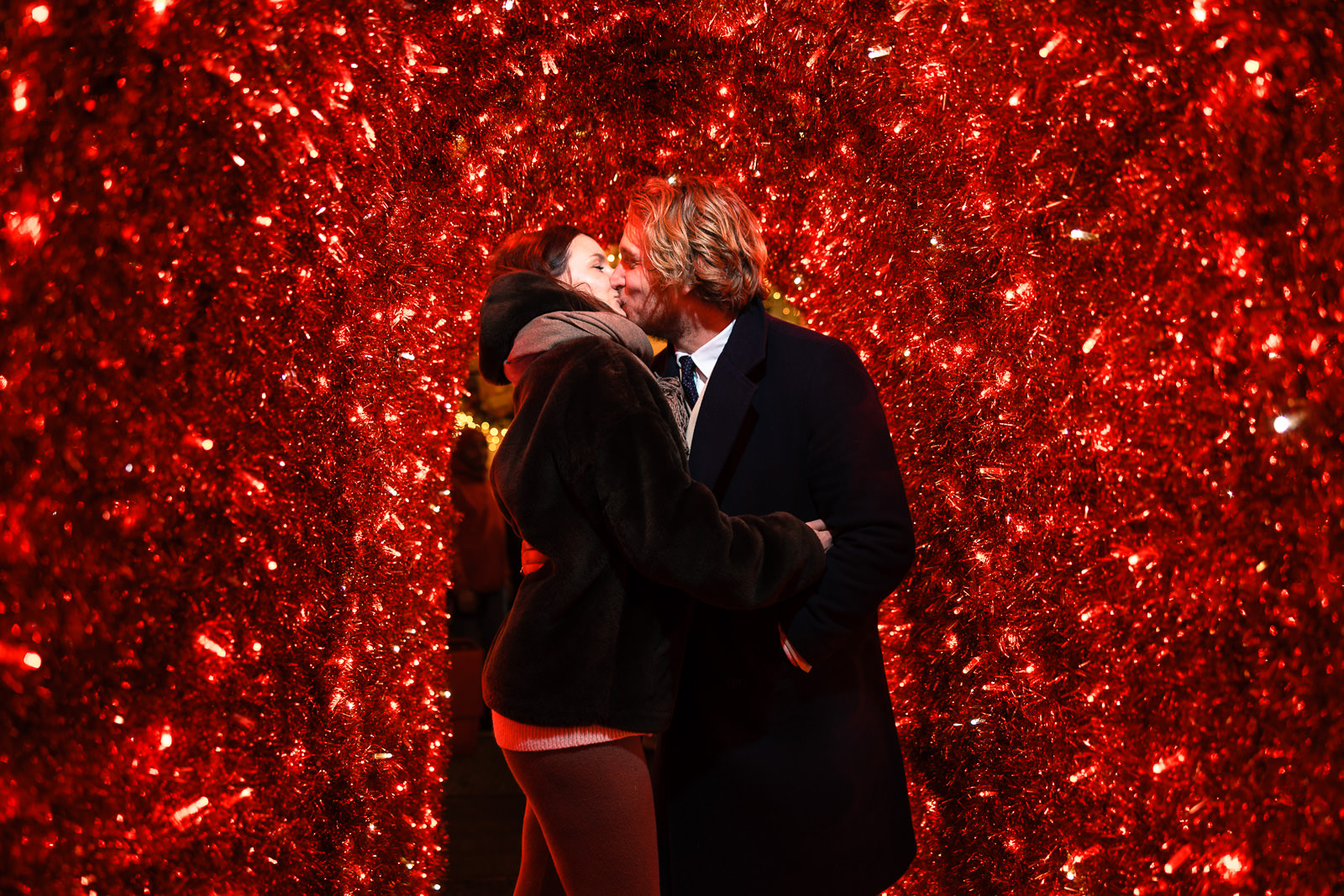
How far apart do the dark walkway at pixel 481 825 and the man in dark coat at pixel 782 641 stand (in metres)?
1.57

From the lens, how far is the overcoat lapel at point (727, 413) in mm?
1630

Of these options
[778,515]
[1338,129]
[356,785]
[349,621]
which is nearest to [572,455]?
[778,515]

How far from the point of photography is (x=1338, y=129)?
1255 millimetres

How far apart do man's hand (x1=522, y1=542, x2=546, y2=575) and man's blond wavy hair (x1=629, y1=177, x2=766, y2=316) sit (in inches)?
27.0

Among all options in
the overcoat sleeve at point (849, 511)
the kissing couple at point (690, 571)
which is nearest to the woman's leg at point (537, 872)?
the kissing couple at point (690, 571)

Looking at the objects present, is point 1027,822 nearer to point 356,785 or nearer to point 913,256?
point 913,256

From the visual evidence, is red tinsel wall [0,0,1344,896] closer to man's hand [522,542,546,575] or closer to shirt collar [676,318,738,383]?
man's hand [522,542,546,575]

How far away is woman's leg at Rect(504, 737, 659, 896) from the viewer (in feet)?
4.52

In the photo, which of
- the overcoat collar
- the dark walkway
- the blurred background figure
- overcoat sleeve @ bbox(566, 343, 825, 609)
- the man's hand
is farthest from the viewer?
the blurred background figure

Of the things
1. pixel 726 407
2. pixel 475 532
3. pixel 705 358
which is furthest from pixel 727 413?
pixel 475 532

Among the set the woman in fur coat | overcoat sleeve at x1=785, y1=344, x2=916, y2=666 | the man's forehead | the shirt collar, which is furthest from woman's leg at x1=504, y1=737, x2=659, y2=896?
the man's forehead

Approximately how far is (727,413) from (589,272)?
1.54 ft

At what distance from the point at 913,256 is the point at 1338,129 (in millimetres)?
974

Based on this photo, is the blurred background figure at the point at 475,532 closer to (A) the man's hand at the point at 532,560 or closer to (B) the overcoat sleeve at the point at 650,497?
(A) the man's hand at the point at 532,560
